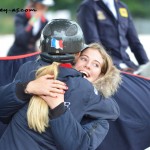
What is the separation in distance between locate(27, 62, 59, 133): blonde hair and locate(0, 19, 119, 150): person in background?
0.02 meters

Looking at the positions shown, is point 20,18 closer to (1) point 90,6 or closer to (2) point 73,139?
(1) point 90,6

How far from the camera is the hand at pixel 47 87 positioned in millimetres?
2578

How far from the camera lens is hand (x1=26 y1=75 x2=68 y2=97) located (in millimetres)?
2578

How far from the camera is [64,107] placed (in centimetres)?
255

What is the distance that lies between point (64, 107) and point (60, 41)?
37 centimetres

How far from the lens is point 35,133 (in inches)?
103

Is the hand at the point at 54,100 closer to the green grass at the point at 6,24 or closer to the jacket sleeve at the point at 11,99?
the jacket sleeve at the point at 11,99

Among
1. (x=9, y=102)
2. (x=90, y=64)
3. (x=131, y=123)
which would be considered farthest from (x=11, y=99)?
(x=131, y=123)

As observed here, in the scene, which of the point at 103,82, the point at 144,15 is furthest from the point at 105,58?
the point at 144,15

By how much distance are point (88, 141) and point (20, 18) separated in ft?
13.3

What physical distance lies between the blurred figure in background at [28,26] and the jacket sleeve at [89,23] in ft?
5.84

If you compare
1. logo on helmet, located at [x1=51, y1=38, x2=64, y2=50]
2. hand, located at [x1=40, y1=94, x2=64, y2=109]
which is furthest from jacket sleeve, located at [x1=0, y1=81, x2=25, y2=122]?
logo on helmet, located at [x1=51, y1=38, x2=64, y2=50]

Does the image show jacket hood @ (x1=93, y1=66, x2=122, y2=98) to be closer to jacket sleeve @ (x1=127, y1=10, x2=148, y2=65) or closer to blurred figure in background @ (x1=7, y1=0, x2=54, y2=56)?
jacket sleeve @ (x1=127, y1=10, x2=148, y2=65)

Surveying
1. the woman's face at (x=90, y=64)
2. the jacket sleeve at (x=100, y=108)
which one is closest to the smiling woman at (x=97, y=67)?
the woman's face at (x=90, y=64)
